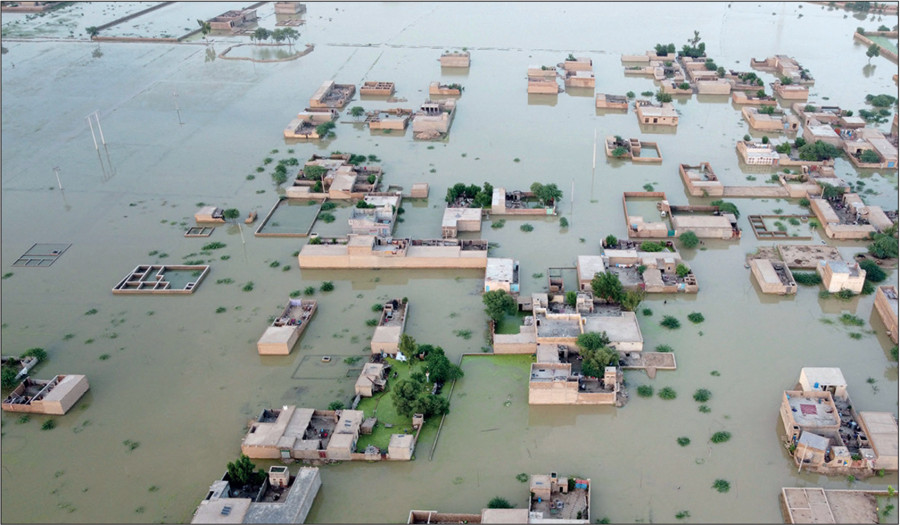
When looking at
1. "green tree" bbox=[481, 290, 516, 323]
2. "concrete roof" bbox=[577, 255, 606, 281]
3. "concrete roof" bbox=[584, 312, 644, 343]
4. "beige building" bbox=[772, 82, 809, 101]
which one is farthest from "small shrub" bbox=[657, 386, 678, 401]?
"beige building" bbox=[772, 82, 809, 101]

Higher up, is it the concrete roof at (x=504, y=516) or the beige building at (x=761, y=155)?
the beige building at (x=761, y=155)

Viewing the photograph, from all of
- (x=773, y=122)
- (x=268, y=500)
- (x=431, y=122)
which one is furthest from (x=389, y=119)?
(x=268, y=500)

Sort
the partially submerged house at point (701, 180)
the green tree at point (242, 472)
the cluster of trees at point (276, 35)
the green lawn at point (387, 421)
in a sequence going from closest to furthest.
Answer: the green tree at point (242, 472) < the green lawn at point (387, 421) < the partially submerged house at point (701, 180) < the cluster of trees at point (276, 35)

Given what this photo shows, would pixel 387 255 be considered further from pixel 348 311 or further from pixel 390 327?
pixel 390 327

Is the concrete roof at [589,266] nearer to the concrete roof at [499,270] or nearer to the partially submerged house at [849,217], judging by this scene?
the concrete roof at [499,270]

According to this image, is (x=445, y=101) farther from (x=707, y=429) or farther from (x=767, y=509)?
(x=767, y=509)

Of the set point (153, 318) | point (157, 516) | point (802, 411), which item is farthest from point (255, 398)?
point (802, 411)

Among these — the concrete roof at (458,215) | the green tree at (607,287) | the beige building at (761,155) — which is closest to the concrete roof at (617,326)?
the green tree at (607,287)
